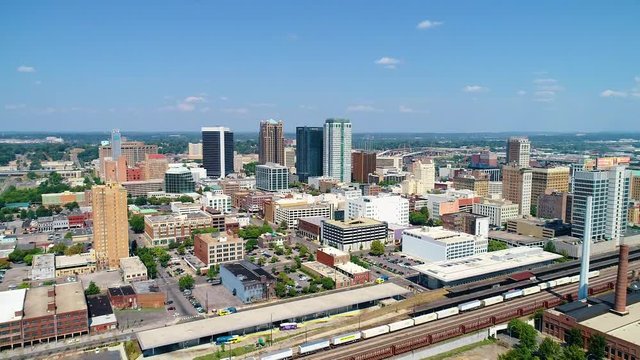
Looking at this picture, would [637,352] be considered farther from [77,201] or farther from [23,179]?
[23,179]

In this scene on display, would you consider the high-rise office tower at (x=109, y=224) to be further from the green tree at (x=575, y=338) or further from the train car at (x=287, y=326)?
the green tree at (x=575, y=338)

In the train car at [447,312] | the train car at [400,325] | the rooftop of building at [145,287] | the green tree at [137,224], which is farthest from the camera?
the green tree at [137,224]

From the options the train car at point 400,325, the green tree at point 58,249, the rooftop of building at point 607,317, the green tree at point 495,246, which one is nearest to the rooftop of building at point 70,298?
the green tree at point 58,249

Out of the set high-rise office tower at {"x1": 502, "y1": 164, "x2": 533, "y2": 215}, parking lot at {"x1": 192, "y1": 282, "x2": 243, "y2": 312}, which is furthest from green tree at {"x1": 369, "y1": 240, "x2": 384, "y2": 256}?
high-rise office tower at {"x1": 502, "y1": 164, "x2": 533, "y2": 215}

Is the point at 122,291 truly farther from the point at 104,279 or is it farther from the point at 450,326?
the point at 450,326

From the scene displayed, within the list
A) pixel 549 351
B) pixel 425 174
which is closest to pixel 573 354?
pixel 549 351

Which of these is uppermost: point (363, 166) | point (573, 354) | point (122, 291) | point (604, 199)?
point (604, 199)

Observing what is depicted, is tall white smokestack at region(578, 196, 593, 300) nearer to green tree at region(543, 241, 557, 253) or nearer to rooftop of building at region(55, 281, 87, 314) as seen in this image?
green tree at region(543, 241, 557, 253)
